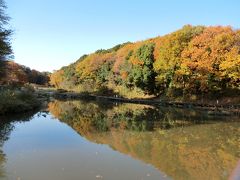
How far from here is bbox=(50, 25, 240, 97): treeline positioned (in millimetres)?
46219

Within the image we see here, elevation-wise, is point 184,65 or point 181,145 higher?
point 184,65

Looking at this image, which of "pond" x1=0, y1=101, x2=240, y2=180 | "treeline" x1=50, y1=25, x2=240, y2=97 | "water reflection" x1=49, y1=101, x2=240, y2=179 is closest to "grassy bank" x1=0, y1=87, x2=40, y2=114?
"pond" x1=0, y1=101, x2=240, y2=180

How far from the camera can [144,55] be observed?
65.9 metres

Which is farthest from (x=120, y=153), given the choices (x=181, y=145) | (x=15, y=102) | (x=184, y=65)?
(x=184, y=65)

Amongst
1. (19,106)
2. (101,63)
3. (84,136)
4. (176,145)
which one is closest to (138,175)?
(176,145)

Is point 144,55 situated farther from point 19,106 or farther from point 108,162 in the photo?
point 108,162

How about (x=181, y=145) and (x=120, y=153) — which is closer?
(x=120, y=153)

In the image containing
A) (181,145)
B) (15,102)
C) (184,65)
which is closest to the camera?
(181,145)

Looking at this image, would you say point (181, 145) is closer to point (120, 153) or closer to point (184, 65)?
point (120, 153)

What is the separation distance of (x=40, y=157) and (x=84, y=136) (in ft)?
21.8

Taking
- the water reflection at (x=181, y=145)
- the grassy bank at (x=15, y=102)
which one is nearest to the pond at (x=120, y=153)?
the water reflection at (x=181, y=145)

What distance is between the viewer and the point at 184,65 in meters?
50.8

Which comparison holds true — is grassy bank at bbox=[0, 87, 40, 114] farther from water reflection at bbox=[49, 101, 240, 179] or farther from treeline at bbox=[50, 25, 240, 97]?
treeline at bbox=[50, 25, 240, 97]

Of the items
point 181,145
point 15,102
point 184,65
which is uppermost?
point 184,65
